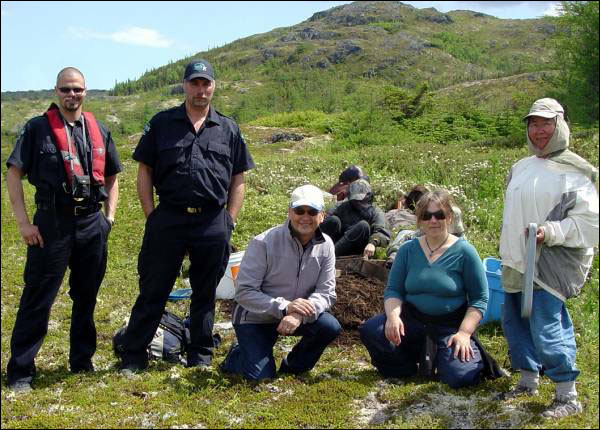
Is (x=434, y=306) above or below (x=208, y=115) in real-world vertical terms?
below

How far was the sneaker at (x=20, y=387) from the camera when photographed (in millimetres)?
4422

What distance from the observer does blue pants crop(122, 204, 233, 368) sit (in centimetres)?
472

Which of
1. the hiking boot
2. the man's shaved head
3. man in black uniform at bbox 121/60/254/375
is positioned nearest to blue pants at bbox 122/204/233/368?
man in black uniform at bbox 121/60/254/375

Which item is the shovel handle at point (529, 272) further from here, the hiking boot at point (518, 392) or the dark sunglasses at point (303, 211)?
the dark sunglasses at point (303, 211)

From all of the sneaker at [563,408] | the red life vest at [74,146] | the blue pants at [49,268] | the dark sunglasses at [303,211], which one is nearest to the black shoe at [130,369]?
the blue pants at [49,268]

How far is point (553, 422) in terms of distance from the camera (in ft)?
12.0

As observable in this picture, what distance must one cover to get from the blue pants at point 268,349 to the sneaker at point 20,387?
1.34m

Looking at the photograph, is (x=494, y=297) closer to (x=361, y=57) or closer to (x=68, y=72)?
(x=68, y=72)

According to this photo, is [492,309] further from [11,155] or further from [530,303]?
[11,155]

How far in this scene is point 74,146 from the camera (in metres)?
4.45

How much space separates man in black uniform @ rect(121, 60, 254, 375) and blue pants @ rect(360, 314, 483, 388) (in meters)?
1.25

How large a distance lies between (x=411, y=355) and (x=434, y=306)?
1.37 ft

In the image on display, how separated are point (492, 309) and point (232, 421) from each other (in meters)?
2.79

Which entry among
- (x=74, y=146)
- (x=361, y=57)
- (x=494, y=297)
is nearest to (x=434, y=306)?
(x=494, y=297)
